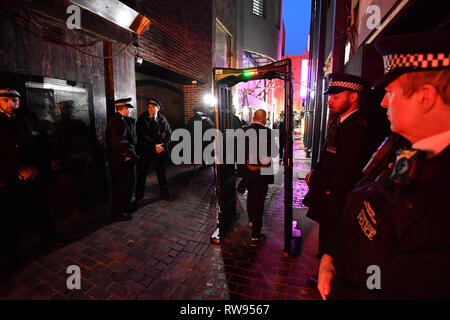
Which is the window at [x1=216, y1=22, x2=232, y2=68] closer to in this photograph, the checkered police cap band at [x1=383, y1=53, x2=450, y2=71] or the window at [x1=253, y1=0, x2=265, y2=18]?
the window at [x1=253, y1=0, x2=265, y2=18]

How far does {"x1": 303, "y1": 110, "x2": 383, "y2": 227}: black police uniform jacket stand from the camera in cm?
221

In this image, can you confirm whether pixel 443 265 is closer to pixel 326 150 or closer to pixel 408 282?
pixel 408 282

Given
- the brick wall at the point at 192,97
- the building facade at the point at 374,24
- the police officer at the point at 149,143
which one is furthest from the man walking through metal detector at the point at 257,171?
the brick wall at the point at 192,97

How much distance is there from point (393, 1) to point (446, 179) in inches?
106

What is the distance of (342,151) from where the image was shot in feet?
7.50

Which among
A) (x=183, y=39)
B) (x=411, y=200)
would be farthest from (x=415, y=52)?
(x=183, y=39)

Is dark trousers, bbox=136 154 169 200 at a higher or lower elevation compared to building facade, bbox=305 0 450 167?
lower

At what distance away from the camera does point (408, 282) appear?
0.91 metres

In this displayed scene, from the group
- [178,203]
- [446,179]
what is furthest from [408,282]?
[178,203]

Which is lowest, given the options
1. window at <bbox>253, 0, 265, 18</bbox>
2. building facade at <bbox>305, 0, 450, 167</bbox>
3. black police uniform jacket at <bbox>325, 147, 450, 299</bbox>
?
black police uniform jacket at <bbox>325, 147, 450, 299</bbox>

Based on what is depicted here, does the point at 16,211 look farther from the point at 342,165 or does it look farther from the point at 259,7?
the point at 259,7

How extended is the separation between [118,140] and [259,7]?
1723 centimetres

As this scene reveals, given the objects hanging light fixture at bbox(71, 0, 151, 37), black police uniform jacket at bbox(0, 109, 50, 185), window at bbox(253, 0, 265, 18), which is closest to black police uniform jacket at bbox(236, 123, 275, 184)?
black police uniform jacket at bbox(0, 109, 50, 185)

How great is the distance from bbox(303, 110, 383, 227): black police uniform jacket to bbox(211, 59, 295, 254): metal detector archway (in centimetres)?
55
